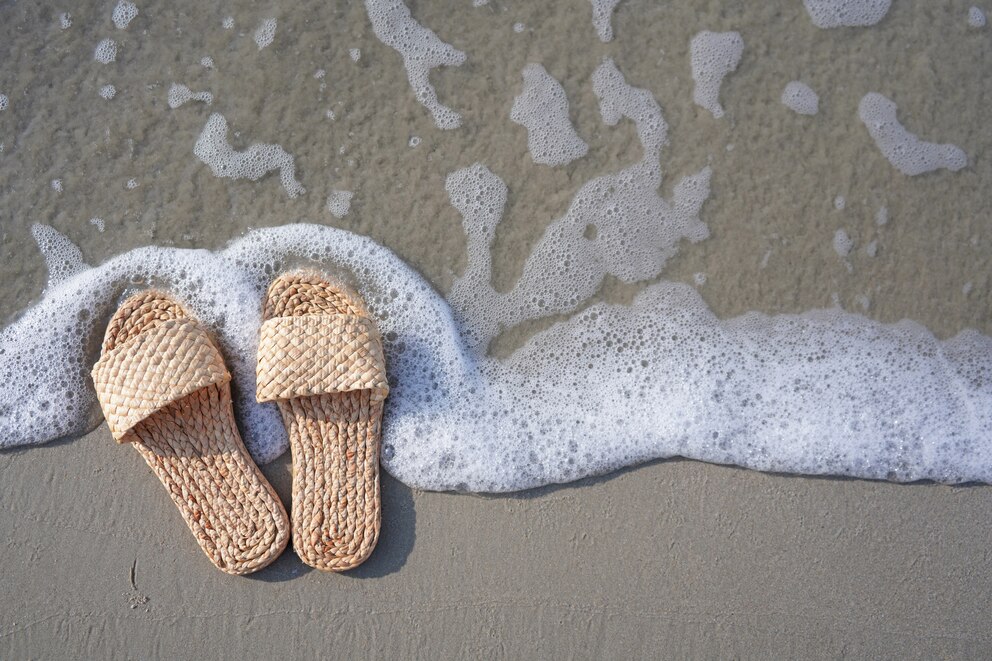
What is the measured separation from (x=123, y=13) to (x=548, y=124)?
4.69 feet

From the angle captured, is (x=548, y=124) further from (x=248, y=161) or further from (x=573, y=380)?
(x=248, y=161)

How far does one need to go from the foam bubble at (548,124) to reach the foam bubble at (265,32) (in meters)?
0.83

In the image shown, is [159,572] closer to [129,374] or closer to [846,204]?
[129,374]

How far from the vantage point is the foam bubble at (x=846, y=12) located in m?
2.27

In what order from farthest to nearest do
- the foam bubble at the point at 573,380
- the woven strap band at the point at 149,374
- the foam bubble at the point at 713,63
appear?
the foam bubble at the point at 713,63 → the foam bubble at the point at 573,380 → the woven strap band at the point at 149,374

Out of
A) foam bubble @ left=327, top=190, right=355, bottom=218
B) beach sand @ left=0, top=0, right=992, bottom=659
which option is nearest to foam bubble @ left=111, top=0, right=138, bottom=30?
beach sand @ left=0, top=0, right=992, bottom=659

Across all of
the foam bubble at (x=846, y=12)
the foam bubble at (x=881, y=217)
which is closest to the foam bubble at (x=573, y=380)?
the foam bubble at (x=881, y=217)

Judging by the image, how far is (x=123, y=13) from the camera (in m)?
2.32

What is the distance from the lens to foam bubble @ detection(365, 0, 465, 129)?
7.52ft

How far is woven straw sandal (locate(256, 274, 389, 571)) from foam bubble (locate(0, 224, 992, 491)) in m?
0.08

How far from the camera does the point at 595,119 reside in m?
2.28

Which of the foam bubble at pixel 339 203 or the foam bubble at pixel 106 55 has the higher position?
the foam bubble at pixel 106 55

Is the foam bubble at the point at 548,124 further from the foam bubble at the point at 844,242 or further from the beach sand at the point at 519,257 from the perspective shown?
the foam bubble at the point at 844,242

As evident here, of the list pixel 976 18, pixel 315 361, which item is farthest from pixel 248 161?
pixel 976 18
